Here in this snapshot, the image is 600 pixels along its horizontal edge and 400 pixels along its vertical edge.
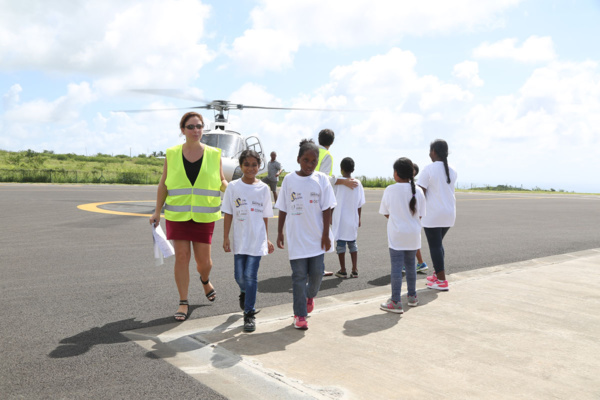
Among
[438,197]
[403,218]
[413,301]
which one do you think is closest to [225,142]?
[438,197]

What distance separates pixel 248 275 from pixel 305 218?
2.40ft

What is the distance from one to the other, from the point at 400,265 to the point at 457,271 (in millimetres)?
2538

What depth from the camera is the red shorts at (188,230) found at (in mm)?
4988

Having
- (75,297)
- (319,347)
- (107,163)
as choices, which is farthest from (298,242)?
(107,163)

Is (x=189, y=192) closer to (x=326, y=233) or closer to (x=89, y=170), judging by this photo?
(x=326, y=233)

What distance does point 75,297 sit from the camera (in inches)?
220

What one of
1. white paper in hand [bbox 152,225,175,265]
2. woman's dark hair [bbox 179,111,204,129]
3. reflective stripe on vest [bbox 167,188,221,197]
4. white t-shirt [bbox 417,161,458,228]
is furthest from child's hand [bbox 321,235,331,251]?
white t-shirt [bbox 417,161,458,228]

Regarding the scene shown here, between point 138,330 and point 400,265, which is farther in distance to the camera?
point 400,265

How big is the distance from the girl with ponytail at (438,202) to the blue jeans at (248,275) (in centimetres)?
245

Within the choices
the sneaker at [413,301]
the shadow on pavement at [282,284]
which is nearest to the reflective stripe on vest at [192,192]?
the shadow on pavement at [282,284]

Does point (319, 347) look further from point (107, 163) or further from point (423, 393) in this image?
point (107, 163)

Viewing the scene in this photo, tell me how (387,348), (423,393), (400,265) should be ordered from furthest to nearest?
(400,265), (387,348), (423,393)

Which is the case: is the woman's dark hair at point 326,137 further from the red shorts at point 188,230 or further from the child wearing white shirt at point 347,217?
the red shorts at point 188,230

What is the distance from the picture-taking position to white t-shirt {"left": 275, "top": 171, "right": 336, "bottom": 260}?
456cm
